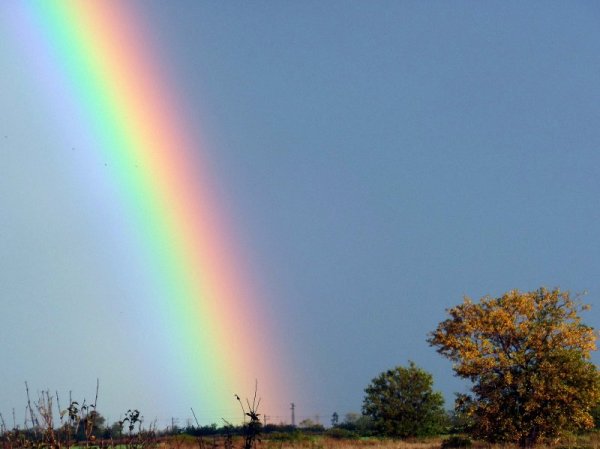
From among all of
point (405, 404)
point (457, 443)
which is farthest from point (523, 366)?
point (405, 404)

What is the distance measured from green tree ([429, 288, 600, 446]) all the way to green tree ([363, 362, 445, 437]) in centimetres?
2293

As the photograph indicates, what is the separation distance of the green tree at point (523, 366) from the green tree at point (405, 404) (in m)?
22.9

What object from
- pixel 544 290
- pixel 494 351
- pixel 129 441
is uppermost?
pixel 544 290

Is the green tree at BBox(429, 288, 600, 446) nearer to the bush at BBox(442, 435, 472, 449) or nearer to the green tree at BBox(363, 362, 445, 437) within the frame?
the bush at BBox(442, 435, 472, 449)

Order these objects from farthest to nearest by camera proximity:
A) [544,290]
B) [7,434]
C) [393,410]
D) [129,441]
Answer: [393,410] < [544,290] < [129,441] < [7,434]

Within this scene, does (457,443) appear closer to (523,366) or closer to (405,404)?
(523,366)

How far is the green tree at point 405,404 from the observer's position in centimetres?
6138

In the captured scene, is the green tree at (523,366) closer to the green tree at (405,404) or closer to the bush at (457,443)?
the bush at (457,443)

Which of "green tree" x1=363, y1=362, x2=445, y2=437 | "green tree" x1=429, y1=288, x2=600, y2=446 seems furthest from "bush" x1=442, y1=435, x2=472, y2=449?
"green tree" x1=363, y1=362, x2=445, y2=437

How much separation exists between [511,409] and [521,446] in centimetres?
226

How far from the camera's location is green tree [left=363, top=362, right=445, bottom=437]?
61.4m

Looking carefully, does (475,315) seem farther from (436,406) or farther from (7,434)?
(7,434)

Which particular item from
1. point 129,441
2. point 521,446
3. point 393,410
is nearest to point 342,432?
point 393,410

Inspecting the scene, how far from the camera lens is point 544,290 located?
39156 millimetres
